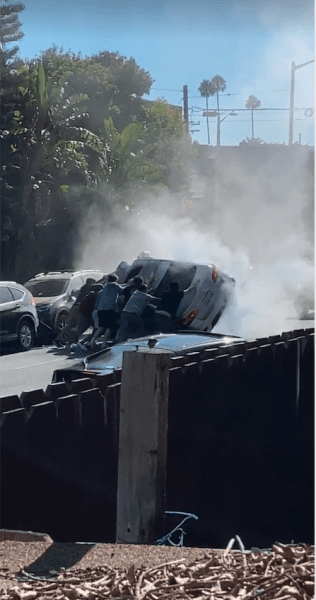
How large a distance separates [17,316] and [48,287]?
3.57 m

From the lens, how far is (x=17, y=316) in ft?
63.2

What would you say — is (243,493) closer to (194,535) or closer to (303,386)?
(194,535)

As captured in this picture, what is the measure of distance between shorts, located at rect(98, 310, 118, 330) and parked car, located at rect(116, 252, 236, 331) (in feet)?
2.93

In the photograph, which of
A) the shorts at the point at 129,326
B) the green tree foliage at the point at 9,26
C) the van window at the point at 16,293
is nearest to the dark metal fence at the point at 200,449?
the green tree foliage at the point at 9,26

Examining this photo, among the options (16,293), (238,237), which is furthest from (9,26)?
(238,237)

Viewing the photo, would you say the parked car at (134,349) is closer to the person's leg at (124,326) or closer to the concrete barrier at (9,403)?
the concrete barrier at (9,403)

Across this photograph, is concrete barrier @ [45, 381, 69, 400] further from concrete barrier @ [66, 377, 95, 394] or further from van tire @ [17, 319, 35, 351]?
van tire @ [17, 319, 35, 351]

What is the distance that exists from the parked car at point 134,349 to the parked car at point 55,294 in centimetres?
1025

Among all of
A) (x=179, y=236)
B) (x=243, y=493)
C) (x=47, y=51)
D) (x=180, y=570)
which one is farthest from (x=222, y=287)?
(x=47, y=51)

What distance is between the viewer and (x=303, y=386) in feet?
29.6

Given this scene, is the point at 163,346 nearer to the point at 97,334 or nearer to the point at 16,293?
the point at 97,334

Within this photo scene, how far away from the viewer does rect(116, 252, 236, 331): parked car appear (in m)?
17.5

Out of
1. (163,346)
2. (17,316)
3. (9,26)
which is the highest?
(9,26)

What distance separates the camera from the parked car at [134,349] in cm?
962
